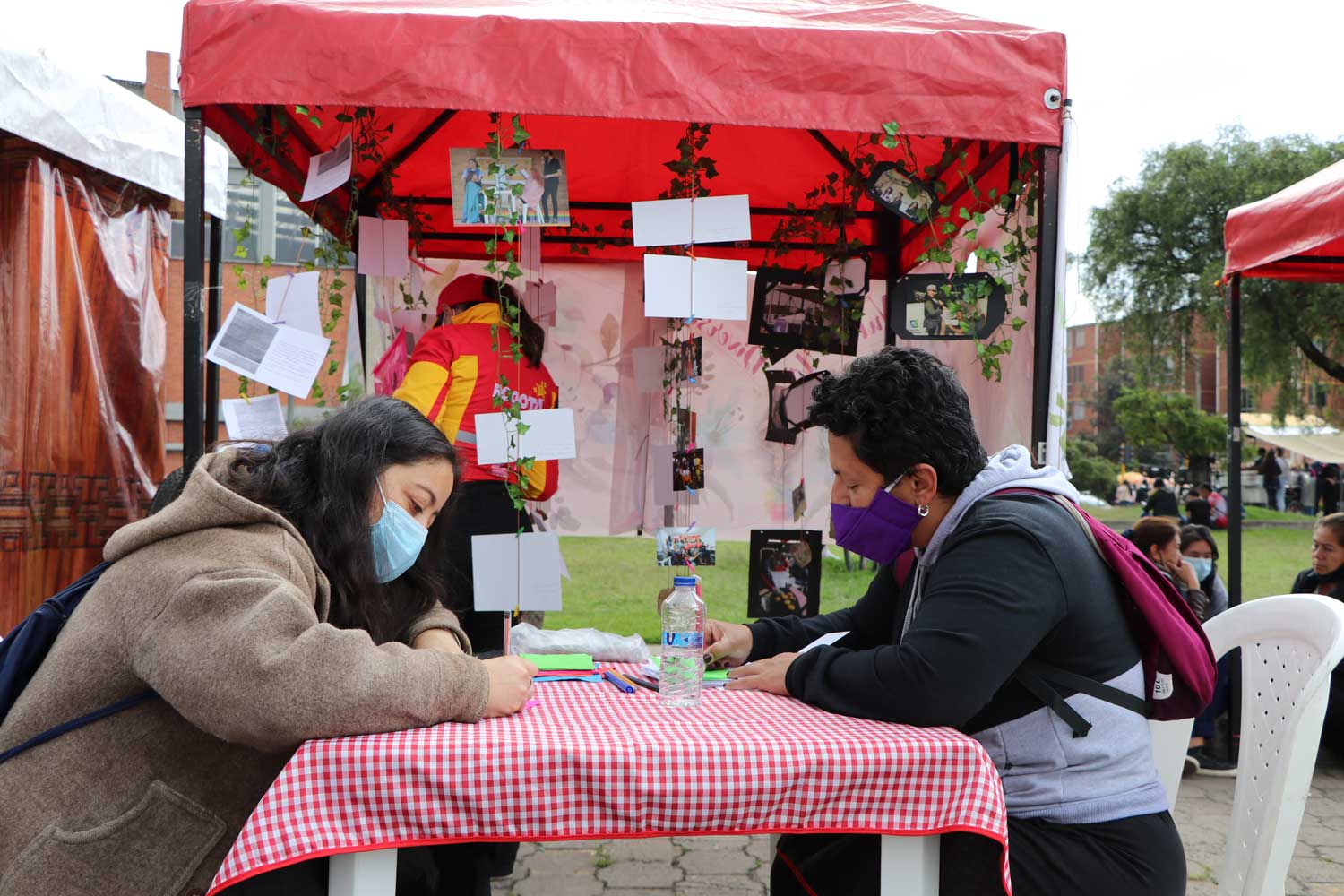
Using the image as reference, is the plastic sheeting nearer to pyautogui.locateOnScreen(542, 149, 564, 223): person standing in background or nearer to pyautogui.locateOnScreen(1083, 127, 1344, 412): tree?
pyautogui.locateOnScreen(542, 149, 564, 223): person standing in background

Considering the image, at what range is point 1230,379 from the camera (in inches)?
211


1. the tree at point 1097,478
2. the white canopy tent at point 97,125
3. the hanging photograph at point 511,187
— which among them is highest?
the white canopy tent at point 97,125

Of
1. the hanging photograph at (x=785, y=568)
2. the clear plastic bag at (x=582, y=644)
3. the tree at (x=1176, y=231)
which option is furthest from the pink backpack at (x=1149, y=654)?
the tree at (x=1176, y=231)

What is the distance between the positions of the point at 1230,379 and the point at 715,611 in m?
4.22

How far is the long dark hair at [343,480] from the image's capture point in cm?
178

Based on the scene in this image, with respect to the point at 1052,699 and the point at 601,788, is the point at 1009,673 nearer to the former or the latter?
the point at 1052,699

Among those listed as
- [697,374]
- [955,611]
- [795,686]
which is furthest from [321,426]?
[697,374]

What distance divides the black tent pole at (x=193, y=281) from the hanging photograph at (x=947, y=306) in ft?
6.85

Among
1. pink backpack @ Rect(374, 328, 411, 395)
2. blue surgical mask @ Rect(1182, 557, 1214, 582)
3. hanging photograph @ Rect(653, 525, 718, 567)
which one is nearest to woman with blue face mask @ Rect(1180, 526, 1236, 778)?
blue surgical mask @ Rect(1182, 557, 1214, 582)

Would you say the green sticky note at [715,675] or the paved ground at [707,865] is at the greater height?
the green sticky note at [715,675]

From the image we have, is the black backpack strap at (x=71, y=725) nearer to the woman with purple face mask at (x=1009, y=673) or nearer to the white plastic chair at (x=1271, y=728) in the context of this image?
the woman with purple face mask at (x=1009, y=673)

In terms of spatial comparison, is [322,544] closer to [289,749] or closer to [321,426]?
[321,426]

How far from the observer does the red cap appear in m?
3.85

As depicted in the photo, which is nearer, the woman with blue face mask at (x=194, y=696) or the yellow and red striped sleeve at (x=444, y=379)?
the woman with blue face mask at (x=194, y=696)
